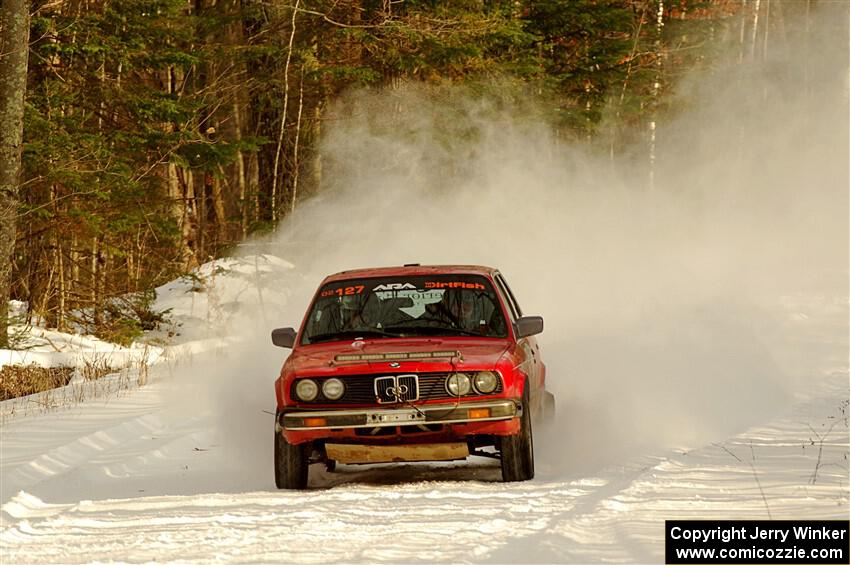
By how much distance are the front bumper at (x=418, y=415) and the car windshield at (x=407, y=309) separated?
1.10m

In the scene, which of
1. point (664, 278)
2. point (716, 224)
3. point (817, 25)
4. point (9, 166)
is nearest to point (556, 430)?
point (9, 166)

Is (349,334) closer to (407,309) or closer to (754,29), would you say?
(407,309)

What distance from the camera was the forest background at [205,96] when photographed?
17656 mm

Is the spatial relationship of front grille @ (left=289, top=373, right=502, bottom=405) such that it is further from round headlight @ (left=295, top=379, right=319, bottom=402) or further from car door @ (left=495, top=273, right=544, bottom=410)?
car door @ (left=495, top=273, right=544, bottom=410)

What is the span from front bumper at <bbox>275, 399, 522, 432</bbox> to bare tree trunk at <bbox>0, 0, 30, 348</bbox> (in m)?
9.16

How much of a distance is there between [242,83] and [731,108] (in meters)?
35.7

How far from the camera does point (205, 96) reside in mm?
24156

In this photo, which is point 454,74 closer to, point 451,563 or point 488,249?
point 488,249

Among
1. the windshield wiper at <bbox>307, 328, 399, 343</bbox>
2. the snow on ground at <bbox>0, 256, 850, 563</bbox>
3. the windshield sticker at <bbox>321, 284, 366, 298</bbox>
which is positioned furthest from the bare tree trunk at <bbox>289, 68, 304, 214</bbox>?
the windshield wiper at <bbox>307, 328, 399, 343</bbox>

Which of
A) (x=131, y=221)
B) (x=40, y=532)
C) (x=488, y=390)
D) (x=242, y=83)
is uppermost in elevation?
(x=242, y=83)

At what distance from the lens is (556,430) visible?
38.4ft

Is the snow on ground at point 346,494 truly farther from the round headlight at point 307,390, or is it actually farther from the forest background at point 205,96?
the forest background at point 205,96

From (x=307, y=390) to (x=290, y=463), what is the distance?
544 millimetres

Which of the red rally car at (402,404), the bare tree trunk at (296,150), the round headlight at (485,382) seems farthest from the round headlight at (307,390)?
the bare tree trunk at (296,150)
